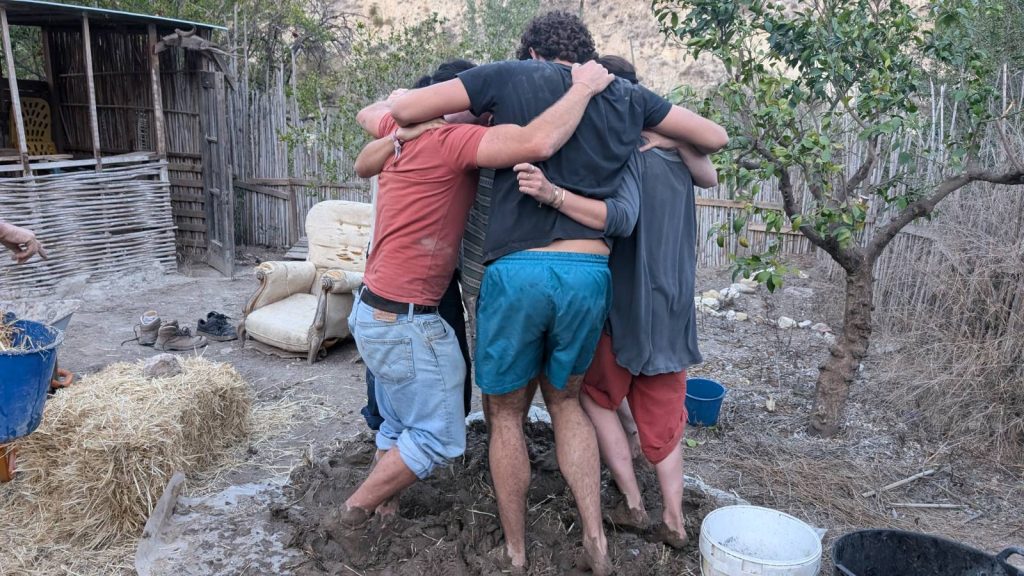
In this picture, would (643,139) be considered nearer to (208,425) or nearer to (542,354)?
(542,354)

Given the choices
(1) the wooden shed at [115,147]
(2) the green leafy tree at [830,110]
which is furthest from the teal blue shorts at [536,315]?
(1) the wooden shed at [115,147]

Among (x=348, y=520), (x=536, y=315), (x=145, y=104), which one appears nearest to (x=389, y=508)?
(x=348, y=520)

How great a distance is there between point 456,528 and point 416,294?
0.94 m

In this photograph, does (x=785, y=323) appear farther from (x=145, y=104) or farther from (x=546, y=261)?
(x=145, y=104)

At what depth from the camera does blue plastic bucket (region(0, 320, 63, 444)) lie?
3.04 metres

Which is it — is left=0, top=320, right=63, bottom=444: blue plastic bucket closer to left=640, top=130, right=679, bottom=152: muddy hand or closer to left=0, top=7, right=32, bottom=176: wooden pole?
left=640, top=130, right=679, bottom=152: muddy hand

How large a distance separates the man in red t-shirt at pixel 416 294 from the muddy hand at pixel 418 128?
0.02m

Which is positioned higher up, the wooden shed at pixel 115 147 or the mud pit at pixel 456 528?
the wooden shed at pixel 115 147

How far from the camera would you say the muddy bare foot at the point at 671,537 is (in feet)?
9.66

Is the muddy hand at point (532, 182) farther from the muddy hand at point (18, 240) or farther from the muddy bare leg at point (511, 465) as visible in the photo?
the muddy hand at point (18, 240)

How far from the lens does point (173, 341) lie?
621cm

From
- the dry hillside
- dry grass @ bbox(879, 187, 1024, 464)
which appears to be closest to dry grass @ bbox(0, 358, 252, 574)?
dry grass @ bbox(879, 187, 1024, 464)

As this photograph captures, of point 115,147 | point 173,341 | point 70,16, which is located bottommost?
point 173,341

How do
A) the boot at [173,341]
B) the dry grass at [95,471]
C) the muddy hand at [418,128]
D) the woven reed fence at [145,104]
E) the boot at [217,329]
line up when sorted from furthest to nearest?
the woven reed fence at [145,104] → the boot at [217,329] → the boot at [173,341] → the dry grass at [95,471] → the muddy hand at [418,128]
